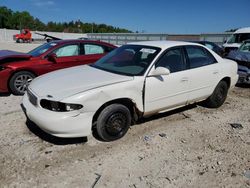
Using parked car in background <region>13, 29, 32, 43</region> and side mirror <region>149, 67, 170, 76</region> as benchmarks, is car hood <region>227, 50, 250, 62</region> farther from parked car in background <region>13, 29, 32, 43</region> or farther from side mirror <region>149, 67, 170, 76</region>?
parked car in background <region>13, 29, 32, 43</region>

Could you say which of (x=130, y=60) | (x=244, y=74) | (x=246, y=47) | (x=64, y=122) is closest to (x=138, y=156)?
(x=64, y=122)

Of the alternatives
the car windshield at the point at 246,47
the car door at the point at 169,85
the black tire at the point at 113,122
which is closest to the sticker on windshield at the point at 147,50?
the car door at the point at 169,85

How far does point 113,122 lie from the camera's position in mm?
3699

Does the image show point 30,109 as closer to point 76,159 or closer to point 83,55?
point 76,159

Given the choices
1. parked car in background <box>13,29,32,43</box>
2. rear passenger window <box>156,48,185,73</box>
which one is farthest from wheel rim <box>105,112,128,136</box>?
parked car in background <box>13,29,32,43</box>

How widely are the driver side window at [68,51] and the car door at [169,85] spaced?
339 centimetres

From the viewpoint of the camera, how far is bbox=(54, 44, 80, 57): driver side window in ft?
21.7

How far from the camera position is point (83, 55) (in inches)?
274

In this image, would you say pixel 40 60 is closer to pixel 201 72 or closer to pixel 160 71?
pixel 160 71

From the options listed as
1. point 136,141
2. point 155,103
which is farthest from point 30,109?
point 155,103

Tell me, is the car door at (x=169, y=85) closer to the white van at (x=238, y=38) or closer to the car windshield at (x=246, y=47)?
the car windshield at (x=246, y=47)

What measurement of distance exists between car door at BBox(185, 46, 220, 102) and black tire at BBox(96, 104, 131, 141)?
150cm

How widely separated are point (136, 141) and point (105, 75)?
46.5 inches

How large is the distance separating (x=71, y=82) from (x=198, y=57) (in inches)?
102
